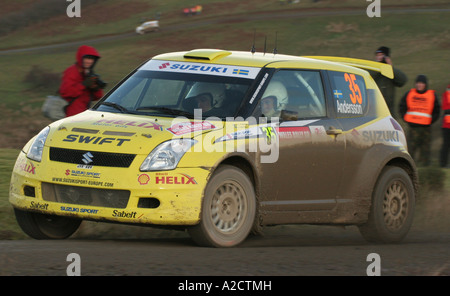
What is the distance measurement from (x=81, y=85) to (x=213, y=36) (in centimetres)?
4762

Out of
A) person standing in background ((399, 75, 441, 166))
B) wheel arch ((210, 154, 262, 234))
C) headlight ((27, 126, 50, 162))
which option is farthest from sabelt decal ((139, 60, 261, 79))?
person standing in background ((399, 75, 441, 166))

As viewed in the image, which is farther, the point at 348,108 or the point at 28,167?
the point at 348,108

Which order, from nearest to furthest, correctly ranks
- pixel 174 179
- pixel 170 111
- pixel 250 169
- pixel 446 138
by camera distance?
pixel 174 179 < pixel 250 169 < pixel 170 111 < pixel 446 138

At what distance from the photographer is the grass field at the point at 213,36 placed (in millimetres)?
39594

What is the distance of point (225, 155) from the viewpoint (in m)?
7.44

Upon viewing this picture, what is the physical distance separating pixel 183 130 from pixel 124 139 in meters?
0.50

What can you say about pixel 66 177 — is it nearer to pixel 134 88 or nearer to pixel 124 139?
pixel 124 139

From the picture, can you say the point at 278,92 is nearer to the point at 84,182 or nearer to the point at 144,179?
the point at 144,179

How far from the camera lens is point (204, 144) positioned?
24.2ft

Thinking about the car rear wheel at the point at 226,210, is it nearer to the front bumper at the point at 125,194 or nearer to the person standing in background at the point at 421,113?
the front bumper at the point at 125,194

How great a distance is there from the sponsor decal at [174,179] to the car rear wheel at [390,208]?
9.01ft

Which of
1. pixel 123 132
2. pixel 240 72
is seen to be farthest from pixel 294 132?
pixel 123 132

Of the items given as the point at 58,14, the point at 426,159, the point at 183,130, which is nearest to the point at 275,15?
the point at 58,14

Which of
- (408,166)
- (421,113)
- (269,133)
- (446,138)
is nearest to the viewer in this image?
(269,133)
